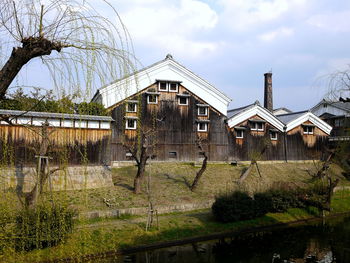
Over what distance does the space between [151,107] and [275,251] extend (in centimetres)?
1469

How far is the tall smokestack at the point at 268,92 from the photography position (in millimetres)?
36781

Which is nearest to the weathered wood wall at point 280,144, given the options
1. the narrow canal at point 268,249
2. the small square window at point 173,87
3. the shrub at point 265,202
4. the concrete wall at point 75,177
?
the small square window at point 173,87

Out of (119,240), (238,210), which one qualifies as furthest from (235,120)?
(119,240)

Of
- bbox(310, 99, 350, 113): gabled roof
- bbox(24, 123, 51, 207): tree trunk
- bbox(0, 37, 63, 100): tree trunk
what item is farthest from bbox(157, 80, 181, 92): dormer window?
bbox(0, 37, 63, 100): tree trunk

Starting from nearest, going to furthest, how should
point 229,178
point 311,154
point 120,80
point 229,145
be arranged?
point 120,80 → point 229,178 → point 229,145 → point 311,154

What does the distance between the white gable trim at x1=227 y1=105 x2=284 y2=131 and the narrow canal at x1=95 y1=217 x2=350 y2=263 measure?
1215 centimetres

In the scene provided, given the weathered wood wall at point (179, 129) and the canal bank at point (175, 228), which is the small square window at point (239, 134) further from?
the canal bank at point (175, 228)

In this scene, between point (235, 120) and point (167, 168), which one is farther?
point (235, 120)

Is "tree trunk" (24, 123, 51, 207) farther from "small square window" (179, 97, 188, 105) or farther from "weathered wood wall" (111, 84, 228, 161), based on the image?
"small square window" (179, 97, 188, 105)

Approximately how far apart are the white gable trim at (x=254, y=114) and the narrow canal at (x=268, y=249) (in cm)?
1215

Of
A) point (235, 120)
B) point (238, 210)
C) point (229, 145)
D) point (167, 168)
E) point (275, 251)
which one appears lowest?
point (275, 251)

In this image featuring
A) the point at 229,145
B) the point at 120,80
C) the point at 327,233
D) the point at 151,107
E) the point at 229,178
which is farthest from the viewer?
the point at 229,145

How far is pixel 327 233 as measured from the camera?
16359 mm

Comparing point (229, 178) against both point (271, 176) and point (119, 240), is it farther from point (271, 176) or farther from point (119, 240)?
point (119, 240)
